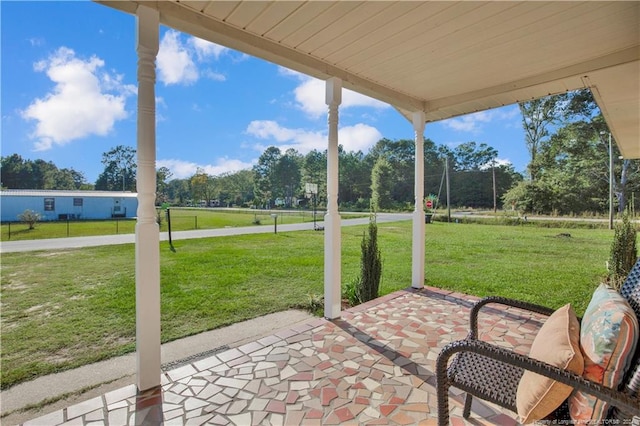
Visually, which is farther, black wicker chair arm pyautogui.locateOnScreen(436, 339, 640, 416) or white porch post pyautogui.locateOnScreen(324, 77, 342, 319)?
white porch post pyautogui.locateOnScreen(324, 77, 342, 319)

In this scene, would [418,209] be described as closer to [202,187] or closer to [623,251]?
[623,251]

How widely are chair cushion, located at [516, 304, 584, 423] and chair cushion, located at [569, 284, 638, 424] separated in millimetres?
36

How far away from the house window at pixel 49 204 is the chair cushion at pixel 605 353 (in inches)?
253

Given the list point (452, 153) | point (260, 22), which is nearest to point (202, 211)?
point (260, 22)

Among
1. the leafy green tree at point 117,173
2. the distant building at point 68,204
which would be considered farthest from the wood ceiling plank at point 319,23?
the leafy green tree at point 117,173

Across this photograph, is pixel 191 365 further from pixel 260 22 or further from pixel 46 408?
pixel 260 22

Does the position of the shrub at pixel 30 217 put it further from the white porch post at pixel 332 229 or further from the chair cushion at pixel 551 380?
the chair cushion at pixel 551 380

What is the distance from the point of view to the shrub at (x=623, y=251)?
13.2 ft

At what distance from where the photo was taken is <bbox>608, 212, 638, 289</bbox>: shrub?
4.02m

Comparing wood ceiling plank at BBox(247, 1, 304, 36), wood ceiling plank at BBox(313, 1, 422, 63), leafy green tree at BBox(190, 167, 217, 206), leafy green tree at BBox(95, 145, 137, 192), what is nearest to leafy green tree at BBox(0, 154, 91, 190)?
leafy green tree at BBox(95, 145, 137, 192)

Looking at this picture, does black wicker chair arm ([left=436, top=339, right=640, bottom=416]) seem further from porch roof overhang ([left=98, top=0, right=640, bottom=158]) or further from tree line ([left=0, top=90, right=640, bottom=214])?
tree line ([left=0, top=90, right=640, bottom=214])

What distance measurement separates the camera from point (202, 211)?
7.22 meters

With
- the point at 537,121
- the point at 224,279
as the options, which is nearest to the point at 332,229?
the point at 224,279

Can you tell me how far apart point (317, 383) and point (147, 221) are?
1.46 metres
